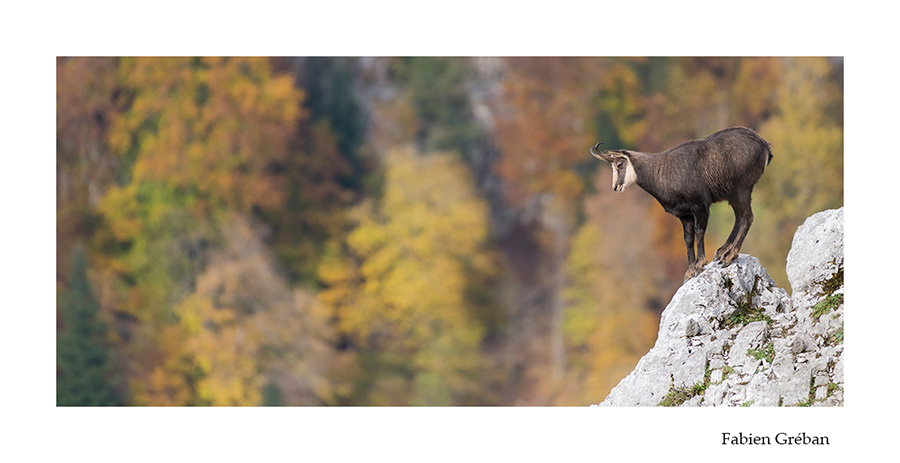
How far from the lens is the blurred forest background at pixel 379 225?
27.9 metres

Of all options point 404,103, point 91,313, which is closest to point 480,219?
point 404,103

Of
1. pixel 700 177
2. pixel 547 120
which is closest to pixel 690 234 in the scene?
pixel 700 177

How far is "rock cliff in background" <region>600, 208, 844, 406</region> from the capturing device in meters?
9.43

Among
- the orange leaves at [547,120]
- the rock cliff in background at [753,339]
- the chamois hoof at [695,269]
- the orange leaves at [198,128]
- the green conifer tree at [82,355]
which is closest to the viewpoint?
the rock cliff in background at [753,339]

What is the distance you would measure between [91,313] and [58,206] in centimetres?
378

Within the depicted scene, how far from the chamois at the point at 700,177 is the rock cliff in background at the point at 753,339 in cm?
42

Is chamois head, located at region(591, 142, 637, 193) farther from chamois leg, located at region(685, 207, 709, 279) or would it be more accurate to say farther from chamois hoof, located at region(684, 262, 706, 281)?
chamois hoof, located at region(684, 262, 706, 281)

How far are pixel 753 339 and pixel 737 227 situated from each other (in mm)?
1183

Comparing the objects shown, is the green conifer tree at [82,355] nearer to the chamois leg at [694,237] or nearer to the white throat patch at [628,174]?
the white throat patch at [628,174]

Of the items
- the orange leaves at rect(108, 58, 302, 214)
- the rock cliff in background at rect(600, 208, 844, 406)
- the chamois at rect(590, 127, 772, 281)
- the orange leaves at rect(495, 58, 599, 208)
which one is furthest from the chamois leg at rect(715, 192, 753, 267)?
the orange leaves at rect(108, 58, 302, 214)

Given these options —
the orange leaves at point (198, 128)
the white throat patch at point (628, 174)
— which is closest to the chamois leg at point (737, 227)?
the white throat patch at point (628, 174)

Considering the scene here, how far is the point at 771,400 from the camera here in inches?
367

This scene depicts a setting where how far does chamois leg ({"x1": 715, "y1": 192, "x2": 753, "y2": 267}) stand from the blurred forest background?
17.3 meters

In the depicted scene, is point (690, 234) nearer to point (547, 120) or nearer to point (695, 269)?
point (695, 269)
